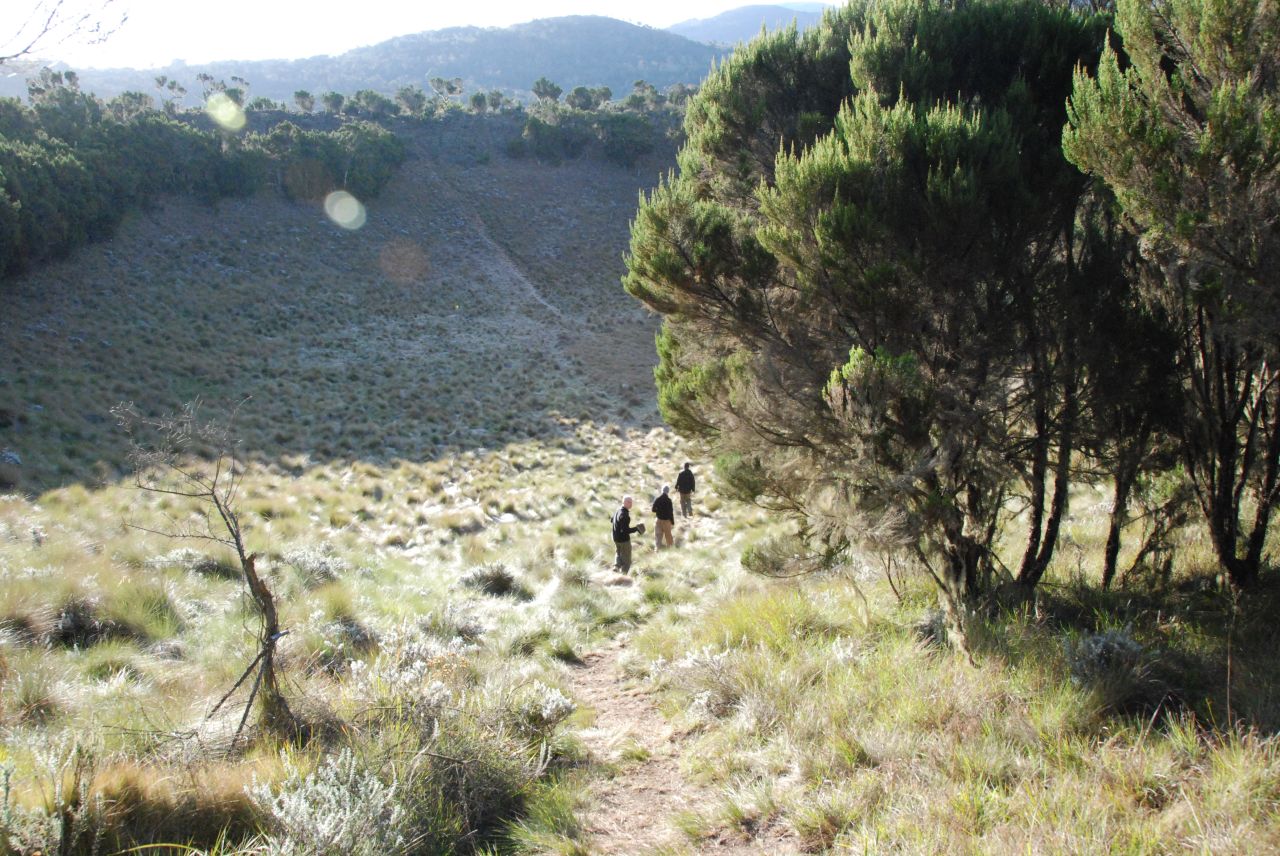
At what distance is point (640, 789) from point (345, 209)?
4315 cm

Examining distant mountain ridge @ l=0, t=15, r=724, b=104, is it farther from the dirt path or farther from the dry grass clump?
the dry grass clump

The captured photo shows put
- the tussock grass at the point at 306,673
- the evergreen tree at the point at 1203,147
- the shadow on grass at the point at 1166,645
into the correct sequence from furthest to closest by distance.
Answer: the shadow on grass at the point at 1166,645, the evergreen tree at the point at 1203,147, the tussock grass at the point at 306,673

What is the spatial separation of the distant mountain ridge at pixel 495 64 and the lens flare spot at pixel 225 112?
118 m

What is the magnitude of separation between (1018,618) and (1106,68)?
3859 millimetres

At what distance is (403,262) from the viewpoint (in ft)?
127

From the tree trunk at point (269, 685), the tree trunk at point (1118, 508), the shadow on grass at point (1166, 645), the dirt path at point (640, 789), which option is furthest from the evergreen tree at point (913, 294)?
the tree trunk at point (269, 685)

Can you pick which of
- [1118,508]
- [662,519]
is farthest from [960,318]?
[662,519]

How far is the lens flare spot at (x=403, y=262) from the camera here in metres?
37.3

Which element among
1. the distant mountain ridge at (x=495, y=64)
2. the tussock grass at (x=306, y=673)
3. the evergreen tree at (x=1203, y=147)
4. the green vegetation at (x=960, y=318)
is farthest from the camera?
the distant mountain ridge at (x=495, y=64)

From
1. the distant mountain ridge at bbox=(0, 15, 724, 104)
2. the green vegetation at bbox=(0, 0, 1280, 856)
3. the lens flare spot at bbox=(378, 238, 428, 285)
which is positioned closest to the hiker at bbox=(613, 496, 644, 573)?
the green vegetation at bbox=(0, 0, 1280, 856)

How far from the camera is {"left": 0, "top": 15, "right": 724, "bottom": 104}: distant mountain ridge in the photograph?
16325 centimetres

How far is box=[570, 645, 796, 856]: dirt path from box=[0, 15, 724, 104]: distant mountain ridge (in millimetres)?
168708

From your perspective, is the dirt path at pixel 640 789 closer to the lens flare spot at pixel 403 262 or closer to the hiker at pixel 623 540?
the hiker at pixel 623 540

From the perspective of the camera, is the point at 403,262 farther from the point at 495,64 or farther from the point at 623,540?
the point at 495,64
